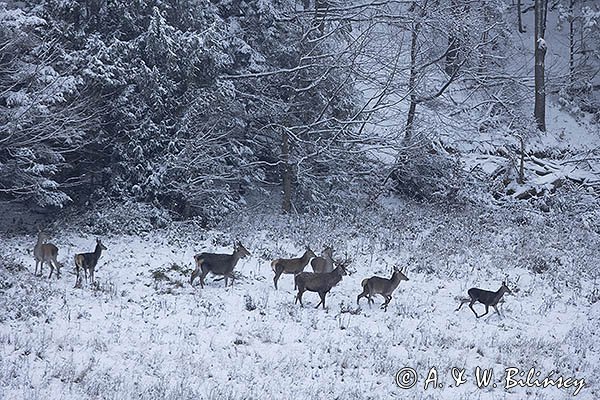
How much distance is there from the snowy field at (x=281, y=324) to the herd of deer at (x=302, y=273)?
31 centimetres

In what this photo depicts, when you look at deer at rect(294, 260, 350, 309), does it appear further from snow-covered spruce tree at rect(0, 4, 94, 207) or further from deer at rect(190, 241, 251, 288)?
snow-covered spruce tree at rect(0, 4, 94, 207)

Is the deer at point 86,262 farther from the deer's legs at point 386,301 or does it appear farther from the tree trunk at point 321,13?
the tree trunk at point 321,13

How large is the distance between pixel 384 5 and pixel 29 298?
15814mm

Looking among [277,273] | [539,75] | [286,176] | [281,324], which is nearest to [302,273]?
[277,273]

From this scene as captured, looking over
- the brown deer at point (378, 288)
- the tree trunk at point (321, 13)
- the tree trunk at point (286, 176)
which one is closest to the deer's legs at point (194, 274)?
the brown deer at point (378, 288)

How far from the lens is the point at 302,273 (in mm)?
12102

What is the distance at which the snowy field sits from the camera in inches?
349

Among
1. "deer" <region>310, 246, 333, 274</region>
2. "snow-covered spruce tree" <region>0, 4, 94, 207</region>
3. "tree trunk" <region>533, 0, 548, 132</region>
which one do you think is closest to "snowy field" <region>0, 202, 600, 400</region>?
"deer" <region>310, 246, 333, 274</region>

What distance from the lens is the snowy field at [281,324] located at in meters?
8.87

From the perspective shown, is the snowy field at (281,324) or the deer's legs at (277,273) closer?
the snowy field at (281,324)

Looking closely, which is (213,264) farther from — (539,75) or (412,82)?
(539,75)

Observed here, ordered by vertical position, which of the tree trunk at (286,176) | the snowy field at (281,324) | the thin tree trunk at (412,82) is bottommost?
the snowy field at (281,324)

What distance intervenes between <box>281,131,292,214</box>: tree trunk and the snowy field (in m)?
3.78

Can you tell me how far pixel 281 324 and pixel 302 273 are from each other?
139 centimetres
